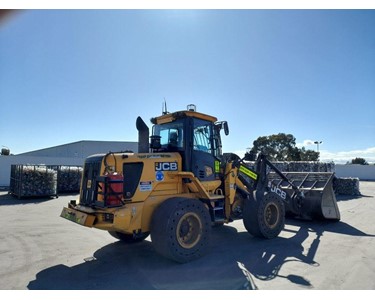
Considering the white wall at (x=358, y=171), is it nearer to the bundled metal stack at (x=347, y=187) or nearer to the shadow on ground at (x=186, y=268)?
the bundled metal stack at (x=347, y=187)

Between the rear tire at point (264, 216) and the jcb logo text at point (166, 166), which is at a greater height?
the jcb logo text at point (166, 166)

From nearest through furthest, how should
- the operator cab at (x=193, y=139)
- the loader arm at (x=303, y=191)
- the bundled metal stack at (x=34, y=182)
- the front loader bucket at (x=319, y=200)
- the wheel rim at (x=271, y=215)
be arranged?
the operator cab at (x=193, y=139) < the wheel rim at (x=271, y=215) < the loader arm at (x=303, y=191) < the front loader bucket at (x=319, y=200) < the bundled metal stack at (x=34, y=182)

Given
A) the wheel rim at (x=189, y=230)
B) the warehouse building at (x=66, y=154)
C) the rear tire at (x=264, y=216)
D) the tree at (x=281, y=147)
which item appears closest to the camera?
the wheel rim at (x=189, y=230)

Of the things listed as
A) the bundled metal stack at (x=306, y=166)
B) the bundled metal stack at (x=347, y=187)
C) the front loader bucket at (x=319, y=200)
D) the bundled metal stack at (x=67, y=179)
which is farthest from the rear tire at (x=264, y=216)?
the bundled metal stack at (x=67, y=179)

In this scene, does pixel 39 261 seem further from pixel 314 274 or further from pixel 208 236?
pixel 314 274

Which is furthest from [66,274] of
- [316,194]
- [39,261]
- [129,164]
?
[316,194]

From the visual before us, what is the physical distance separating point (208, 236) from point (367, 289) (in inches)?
108

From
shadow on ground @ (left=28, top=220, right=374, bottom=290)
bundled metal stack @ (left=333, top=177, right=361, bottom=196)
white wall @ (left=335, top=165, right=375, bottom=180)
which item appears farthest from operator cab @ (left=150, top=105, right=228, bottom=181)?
white wall @ (left=335, top=165, right=375, bottom=180)

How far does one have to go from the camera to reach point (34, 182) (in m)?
17.1

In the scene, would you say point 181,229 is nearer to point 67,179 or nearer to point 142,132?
point 142,132

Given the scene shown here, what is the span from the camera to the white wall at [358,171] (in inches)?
1976

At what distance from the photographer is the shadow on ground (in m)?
4.41

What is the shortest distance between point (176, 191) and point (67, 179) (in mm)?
16320

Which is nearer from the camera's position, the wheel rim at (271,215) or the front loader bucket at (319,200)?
the wheel rim at (271,215)
